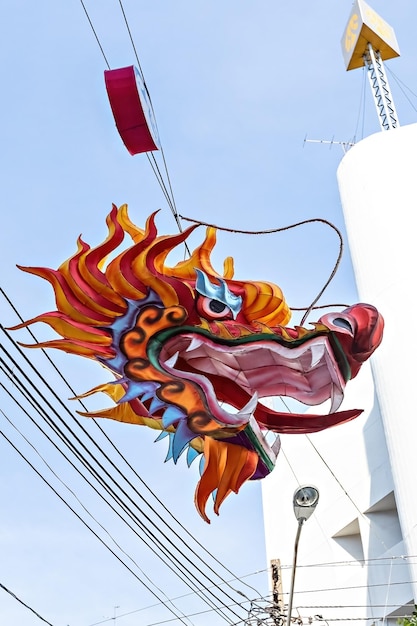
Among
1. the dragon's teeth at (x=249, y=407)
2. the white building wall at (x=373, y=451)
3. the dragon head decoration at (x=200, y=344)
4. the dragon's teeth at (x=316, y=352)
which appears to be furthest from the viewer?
the white building wall at (x=373, y=451)

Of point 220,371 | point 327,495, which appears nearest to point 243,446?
point 220,371

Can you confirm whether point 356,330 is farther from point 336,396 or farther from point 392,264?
point 392,264

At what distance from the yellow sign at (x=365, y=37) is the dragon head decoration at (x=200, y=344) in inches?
856

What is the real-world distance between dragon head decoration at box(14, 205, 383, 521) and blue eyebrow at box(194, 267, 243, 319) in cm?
1

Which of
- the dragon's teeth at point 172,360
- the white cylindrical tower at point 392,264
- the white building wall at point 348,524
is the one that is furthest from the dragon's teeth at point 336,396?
the white building wall at point 348,524

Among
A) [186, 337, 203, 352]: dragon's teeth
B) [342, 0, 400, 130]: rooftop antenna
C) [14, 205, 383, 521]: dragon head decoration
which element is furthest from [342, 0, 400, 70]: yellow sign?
[186, 337, 203, 352]: dragon's teeth

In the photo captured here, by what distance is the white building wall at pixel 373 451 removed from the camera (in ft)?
66.6

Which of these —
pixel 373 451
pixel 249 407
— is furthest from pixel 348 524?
pixel 249 407

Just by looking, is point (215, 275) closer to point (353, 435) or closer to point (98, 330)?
point (98, 330)

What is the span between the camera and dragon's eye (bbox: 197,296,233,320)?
10797 mm

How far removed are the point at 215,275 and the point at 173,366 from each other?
1.26 meters

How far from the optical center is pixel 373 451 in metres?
23.5

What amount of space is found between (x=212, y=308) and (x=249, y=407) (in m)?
1.26

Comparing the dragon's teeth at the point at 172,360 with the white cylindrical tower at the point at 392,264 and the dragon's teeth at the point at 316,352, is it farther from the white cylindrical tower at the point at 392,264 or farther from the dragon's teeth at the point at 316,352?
the white cylindrical tower at the point at 392,264
